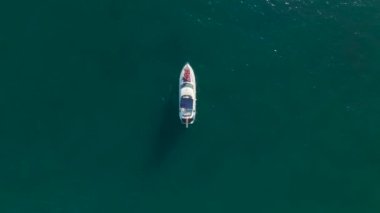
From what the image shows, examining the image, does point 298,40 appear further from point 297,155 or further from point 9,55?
point 9,55

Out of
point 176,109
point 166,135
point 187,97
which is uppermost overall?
point 176,109

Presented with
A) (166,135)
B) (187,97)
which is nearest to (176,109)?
(187,97)

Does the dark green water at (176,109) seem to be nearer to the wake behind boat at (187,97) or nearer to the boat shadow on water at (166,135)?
the boat shadow on water at (166,135)

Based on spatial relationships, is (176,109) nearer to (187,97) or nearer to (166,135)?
(187,97)

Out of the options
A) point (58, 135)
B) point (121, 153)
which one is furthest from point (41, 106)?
point (121, 153)

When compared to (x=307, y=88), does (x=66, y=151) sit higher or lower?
lower

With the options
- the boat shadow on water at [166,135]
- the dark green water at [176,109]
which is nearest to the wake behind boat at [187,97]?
the boat shadow on water at [166,135]
